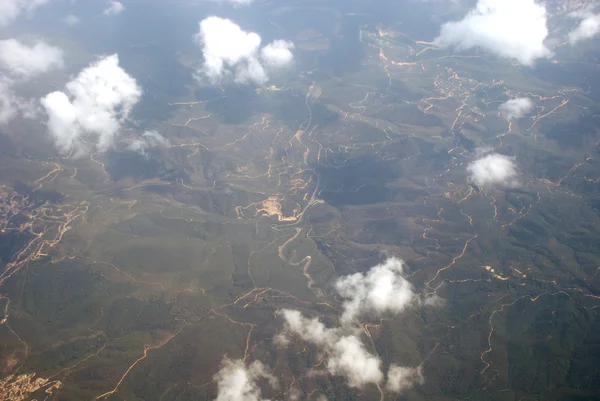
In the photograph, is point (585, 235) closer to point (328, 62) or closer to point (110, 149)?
point (328, 62)

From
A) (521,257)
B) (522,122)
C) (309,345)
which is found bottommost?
(309,345)

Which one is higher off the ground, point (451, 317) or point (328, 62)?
point (328, 62)

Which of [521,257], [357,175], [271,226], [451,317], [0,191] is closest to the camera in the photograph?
[451,317]

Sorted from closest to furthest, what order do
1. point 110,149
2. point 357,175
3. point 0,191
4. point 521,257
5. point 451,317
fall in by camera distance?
point 451,317
point 521,257
point 0,191
point 357,175
point 110,149

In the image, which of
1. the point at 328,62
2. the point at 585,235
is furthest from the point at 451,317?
the point at 328,62

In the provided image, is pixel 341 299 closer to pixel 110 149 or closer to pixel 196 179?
pixel 196 179

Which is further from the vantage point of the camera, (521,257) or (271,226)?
(271,226)

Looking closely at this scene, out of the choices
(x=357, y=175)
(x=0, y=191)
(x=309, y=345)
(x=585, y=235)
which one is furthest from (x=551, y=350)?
(x=0, y=191)
